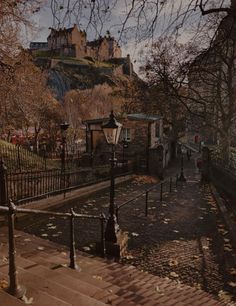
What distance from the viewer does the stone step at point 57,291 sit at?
3419mm

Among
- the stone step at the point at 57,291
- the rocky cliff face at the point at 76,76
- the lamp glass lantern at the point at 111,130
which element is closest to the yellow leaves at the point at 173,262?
the lamp glass lantern at the point at 111,130

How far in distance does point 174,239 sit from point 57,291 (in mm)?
5506

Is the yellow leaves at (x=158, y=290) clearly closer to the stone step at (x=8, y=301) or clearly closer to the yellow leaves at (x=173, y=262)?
the yellow leaves at (x=173, y=262)

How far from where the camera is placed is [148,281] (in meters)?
5.37

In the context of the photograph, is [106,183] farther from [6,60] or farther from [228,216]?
[6,60]

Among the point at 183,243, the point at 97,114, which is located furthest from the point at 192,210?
the point at 97,114

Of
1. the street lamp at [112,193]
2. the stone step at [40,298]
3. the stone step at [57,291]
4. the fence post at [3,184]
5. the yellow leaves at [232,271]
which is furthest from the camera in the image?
the fence post at [3,184]

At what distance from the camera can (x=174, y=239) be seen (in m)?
8.59

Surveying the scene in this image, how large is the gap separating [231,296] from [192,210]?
7.19 metres

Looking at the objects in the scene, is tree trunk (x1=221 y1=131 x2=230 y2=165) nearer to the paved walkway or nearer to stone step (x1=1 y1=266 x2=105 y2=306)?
the paved walkway

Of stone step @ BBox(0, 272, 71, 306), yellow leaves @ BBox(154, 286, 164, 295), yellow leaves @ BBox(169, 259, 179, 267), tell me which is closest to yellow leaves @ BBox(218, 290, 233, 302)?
yellow leaves @ BBox(154, 286, 164, 295)

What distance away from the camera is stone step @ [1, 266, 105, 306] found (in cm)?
342

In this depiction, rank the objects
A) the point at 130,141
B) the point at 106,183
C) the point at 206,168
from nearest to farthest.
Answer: the point at 106,183 < the point at 206,168 < the point at 130,141

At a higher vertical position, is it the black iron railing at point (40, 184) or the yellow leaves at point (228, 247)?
the black iron railing at point (40, 184)
